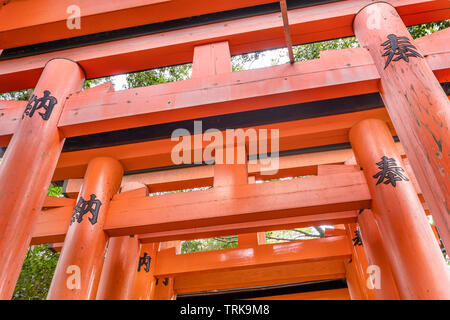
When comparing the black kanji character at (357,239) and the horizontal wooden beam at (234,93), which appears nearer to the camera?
the horizontal wooden beam at (234,93)

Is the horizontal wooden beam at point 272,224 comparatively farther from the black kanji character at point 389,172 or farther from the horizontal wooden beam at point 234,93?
the horizontal wooden beam at point 234,93

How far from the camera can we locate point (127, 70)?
3.48 meters

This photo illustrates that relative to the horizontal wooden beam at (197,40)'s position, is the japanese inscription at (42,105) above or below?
below

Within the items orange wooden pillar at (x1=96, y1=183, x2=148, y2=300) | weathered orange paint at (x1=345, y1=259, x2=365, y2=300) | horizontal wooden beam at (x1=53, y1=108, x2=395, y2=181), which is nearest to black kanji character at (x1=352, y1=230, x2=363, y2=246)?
weathered orange paint at (x1=345, y1=259, x2=365, y2=300)

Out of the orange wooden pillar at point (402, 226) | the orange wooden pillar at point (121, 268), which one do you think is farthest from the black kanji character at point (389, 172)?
the orange wooden pillar at point (121, 268)

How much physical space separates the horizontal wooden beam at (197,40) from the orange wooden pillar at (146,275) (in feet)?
9.83

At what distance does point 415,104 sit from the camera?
2.12 meters

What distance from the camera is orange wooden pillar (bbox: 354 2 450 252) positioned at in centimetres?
186

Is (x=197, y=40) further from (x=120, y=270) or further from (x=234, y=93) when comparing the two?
(x=120, y=270)

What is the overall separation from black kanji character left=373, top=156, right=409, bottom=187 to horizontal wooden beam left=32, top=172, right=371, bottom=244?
0.58ft

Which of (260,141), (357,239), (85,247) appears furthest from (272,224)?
(85,247)

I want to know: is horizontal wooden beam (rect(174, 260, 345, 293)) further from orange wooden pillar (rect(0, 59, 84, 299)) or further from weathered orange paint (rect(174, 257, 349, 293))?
orange wooden pillar (rect(0, 59, 84, 299))

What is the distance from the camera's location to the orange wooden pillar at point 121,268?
12.8 feet

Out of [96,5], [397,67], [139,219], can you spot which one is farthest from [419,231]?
[96,5]
